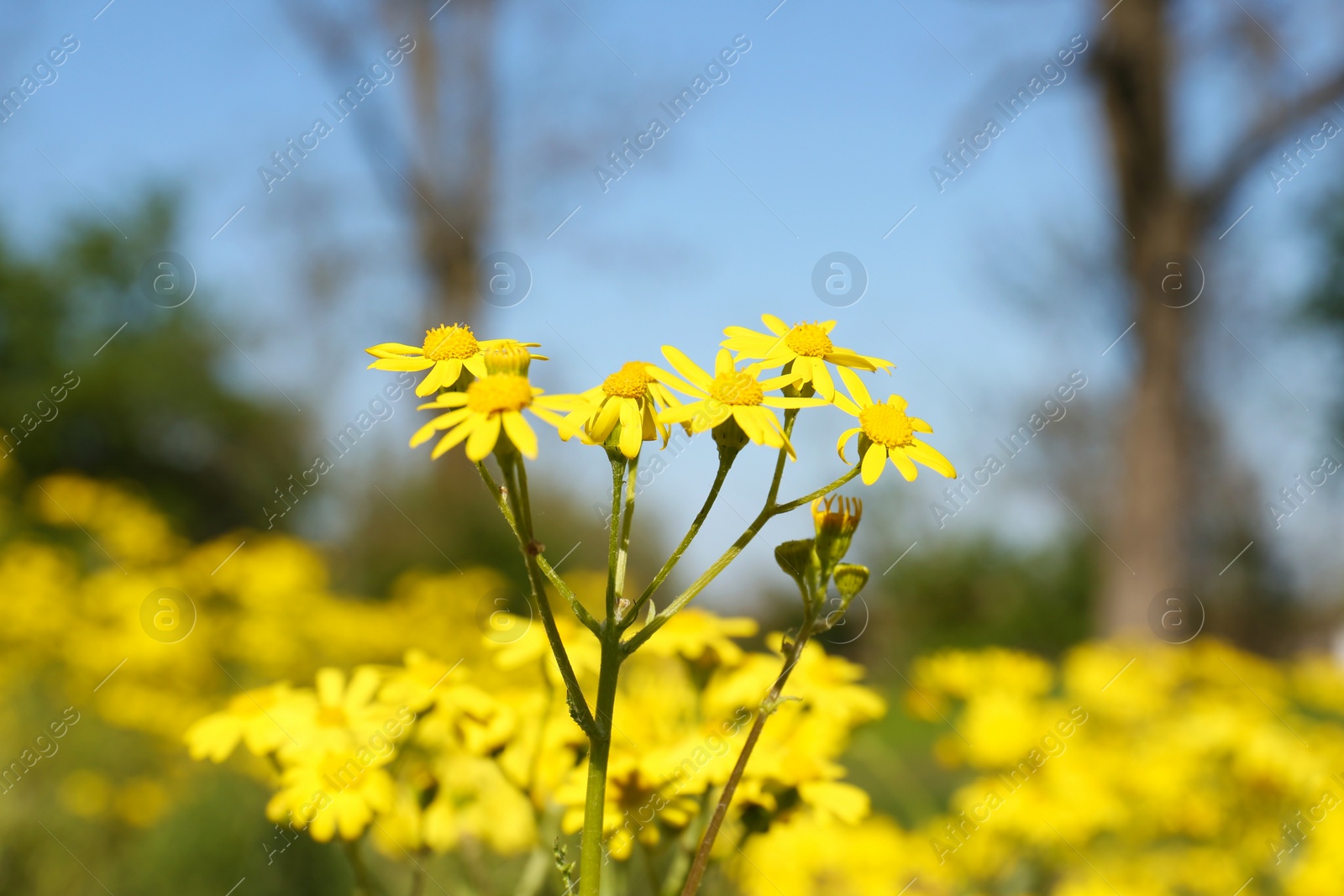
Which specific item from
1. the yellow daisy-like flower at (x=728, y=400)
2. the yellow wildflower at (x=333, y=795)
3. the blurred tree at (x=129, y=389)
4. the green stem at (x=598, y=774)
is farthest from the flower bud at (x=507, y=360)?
the blurred tree at (x=129, y=389)

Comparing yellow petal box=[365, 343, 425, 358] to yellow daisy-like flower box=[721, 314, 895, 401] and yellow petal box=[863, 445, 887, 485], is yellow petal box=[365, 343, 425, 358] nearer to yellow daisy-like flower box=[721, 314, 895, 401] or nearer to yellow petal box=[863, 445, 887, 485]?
yellow daisy-like flower box=[721, 314, 895, 401]

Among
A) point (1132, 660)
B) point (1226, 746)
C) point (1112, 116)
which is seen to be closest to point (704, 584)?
point (1226, 746)

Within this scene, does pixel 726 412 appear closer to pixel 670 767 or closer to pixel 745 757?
pixel 745 757

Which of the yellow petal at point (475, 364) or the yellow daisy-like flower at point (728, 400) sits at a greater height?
the yellow petal at point (475, 364)

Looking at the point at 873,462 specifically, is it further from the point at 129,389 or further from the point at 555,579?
the point at 129,389

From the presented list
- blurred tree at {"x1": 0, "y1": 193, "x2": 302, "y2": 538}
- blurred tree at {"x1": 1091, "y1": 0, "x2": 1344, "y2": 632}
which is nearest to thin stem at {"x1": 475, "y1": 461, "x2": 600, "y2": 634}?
blurred tree at {"x1": 1091, "y1": 0, "x2": 1344, "y2": 632}

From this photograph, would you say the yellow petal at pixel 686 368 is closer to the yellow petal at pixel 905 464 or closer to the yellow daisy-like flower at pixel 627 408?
the yellow daisy-like flower at pixel 627 408
